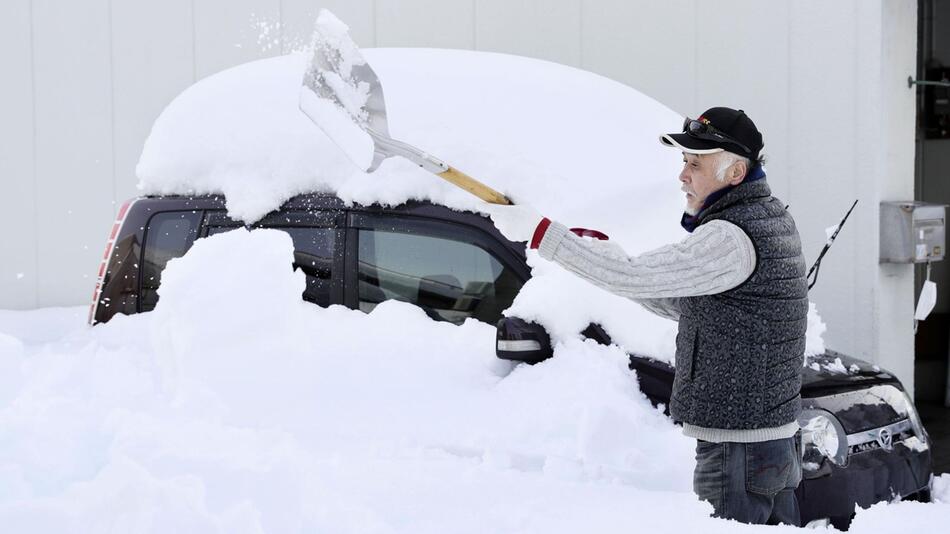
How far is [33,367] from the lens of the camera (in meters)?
2.85

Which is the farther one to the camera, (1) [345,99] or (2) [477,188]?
(1) [345,99]

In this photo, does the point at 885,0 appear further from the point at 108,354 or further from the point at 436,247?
the point at 108,354

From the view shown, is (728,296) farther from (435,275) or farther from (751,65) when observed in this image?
(751,65)

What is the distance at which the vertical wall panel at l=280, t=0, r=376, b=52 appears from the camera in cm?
636

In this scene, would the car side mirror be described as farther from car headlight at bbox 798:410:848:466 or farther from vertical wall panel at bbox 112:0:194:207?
vertical wall panel at bbox 112:0:194:207

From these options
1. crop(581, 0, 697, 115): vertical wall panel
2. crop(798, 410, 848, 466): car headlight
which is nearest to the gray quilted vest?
crop(798, 410, 848, 466): car headlight

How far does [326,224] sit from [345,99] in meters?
0.56

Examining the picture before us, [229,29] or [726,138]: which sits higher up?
[229,29]

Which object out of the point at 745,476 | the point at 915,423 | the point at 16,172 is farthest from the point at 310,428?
the point at 16,172

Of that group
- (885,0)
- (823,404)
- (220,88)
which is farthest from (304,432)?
(885,0)

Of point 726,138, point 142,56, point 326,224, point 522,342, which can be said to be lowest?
point 522,342

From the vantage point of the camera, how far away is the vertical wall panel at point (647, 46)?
603 centimetres

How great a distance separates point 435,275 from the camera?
320 cm

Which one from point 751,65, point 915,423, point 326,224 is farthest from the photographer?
point 751,65
